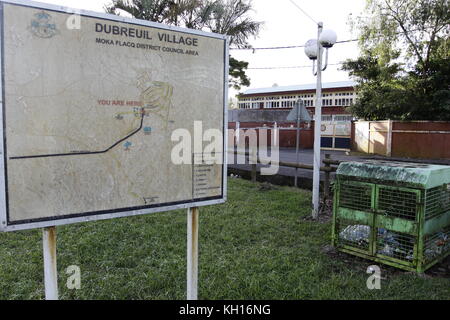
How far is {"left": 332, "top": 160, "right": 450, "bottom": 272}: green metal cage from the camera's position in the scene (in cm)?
386

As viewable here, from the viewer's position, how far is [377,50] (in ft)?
62.5

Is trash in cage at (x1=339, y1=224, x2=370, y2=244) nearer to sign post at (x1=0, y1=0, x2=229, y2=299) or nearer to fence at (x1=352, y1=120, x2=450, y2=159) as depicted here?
sign post at (x1=0, y1=0, x2=229, y2=299)

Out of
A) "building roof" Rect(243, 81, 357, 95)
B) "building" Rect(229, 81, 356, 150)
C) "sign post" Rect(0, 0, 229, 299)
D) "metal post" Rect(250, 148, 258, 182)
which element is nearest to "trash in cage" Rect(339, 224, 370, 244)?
"sign post" Rect(0, 0, 229, 299)

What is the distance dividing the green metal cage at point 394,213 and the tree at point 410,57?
15.5 metres

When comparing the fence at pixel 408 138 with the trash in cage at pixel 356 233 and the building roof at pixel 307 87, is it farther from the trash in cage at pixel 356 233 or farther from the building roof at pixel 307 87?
the trash in cage at pixel 356 233

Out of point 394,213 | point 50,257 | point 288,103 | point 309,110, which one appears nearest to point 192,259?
point 50,257

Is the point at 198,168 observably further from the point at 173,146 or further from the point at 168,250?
the point at 168,250

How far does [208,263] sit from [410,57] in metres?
18.9

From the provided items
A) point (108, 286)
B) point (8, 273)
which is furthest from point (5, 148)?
point (8, 273)

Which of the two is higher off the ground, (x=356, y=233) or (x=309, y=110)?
(x=309, y=110)

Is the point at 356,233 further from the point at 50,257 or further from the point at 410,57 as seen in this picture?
the point at 410,57

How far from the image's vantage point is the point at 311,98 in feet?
102

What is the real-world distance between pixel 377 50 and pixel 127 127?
19524mm

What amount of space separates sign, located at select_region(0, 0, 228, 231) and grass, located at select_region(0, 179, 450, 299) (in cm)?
130
